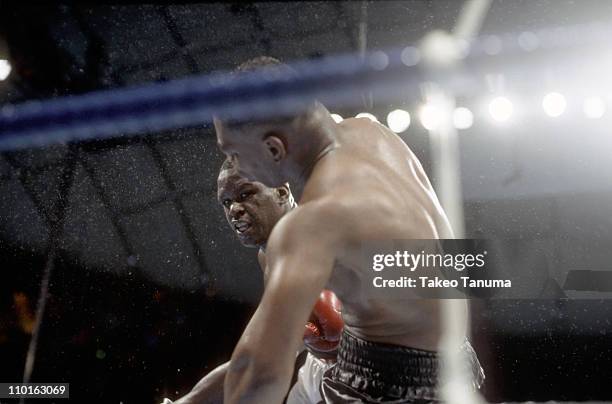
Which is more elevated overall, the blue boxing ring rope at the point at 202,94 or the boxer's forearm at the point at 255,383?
the blue boxing ring rope at the point at 202,94

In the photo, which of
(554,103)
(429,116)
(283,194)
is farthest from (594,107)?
(283,194)

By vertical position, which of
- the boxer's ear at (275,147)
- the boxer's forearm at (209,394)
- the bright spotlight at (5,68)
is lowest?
the boxer's forearm at (209,394)

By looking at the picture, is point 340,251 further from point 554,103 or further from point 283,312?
point 554,103

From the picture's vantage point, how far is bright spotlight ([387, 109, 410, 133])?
6.22 ft

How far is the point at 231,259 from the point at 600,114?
1.30 metres

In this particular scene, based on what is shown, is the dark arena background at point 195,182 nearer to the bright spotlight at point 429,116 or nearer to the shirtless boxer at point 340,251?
the bright spotlight at point 429,116

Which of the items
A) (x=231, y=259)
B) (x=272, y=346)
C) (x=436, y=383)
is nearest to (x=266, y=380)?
(x=272, y=346)

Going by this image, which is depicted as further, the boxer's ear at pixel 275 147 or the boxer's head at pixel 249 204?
the boxer's head at pixel 249 204

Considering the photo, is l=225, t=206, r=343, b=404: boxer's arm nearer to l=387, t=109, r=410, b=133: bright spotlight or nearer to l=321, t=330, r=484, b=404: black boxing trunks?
l=321, t=330, r=484, b=404: black boxing trunks

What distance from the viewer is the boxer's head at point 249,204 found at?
1.47 meters

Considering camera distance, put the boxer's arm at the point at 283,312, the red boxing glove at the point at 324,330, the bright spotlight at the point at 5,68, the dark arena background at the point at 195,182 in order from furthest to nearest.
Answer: the bright spotlight at the point at 5,68 < the dark arena background at the point at 195,182 < the red boxing glove at the point at 324,330 < the boxer's arm at the point at 283,312

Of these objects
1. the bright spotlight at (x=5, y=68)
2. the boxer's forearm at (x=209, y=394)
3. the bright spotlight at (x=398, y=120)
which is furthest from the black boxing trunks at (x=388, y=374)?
the bright spotlight at (x=5, y=68)

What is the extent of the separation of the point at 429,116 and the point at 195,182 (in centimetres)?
84

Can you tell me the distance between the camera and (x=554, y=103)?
1844 mm
